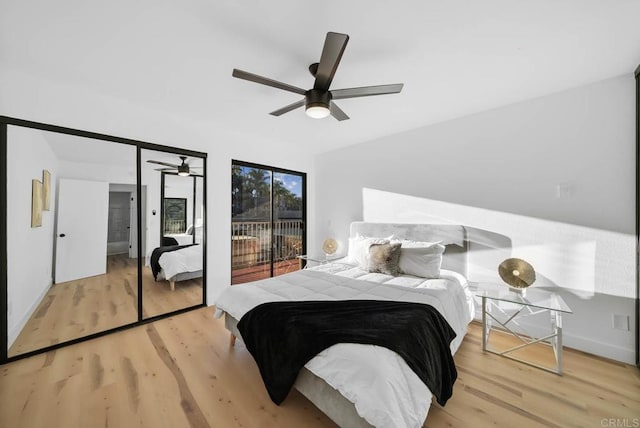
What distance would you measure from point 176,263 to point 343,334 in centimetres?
275

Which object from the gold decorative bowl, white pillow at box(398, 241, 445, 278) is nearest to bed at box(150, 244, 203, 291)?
white pillow at box(398, 241, 445, 278)

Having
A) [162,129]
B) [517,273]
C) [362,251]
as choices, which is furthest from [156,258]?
[517,273]

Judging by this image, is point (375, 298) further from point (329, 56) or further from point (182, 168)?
point (182, 168)

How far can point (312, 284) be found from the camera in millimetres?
2445

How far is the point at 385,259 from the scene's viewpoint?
9.22ft

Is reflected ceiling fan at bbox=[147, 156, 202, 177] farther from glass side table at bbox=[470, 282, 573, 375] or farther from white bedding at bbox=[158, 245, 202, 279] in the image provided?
glass side table at bbox=[470, 282, 573, 375]

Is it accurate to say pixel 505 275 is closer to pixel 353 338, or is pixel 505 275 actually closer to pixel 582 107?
pixel 582 107

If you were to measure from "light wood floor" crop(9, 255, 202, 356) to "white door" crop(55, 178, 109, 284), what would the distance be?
4.1 inches

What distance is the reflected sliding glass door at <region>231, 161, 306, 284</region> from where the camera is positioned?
395cm

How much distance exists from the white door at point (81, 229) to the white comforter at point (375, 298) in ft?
5.38

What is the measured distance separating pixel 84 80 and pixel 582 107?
4796mm

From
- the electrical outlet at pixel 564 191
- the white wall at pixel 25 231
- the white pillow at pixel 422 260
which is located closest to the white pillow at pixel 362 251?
the white pillow at pixel 422 260

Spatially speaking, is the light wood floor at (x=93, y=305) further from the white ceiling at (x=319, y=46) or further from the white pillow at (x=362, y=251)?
the white pillow at (x=362, y=251)

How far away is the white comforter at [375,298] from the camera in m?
1.21
